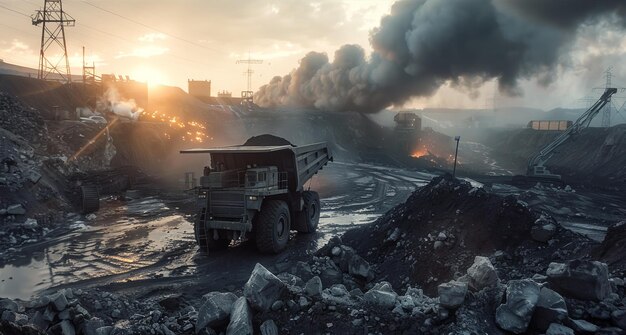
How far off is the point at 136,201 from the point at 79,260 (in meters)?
8.13

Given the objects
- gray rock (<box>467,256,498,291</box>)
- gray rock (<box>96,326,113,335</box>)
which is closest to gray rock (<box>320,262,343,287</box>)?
gray rock (<box>467,256,498,291</box>)

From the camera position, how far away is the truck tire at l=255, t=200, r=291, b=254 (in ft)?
33.7

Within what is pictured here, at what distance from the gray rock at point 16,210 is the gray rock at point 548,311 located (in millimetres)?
13934

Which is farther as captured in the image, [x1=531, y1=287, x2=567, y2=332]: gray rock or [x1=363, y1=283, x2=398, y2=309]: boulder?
[x1=363, y1=283, x2=398, y2=309]: boulder

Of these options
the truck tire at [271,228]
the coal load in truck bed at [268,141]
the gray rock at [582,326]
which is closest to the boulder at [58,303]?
the truck tire at [271,228]

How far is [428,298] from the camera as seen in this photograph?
17.9 feet

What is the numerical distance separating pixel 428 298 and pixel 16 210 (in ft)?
41.5

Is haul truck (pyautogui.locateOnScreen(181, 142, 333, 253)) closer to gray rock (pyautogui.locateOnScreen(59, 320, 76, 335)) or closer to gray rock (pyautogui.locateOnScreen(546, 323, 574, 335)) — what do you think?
gray rock (pyautogui.locateOnScreen(59, 320, 76, 335))

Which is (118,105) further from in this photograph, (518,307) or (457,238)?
(518,307)

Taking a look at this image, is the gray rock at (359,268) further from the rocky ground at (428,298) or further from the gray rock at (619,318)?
the gray rock at (619,318)

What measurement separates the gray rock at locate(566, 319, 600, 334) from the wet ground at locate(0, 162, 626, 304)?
20.0ft

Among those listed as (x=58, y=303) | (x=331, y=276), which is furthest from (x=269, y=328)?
(x=331, y=276)

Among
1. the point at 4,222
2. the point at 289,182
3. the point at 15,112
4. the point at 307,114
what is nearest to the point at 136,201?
the point at 4,222

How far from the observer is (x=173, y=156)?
89.4ft
